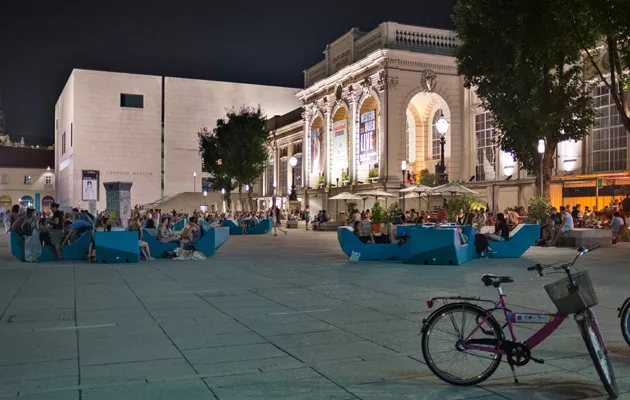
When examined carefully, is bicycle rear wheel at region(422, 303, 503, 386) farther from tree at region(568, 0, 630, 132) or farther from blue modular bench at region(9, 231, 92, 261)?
blue modular bench at region(9, 231, 92, 261)

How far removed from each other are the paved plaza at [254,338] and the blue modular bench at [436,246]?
1579 millimetres

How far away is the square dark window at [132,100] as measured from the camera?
76688mm

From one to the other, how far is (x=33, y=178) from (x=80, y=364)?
104 metres

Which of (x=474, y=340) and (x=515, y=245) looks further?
(x=515, y=245)

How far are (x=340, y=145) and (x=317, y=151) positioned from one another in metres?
4.16

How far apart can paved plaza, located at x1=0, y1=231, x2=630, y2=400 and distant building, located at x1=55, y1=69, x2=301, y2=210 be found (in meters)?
64.6

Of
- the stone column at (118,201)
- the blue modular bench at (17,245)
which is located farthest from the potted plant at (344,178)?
the blue modular bench at (17,245)

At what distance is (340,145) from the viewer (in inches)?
1870

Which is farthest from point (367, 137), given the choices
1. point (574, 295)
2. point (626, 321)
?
point (574, 295)

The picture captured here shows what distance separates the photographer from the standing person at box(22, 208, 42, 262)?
1684 centimetres

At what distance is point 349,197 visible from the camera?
37.2 m

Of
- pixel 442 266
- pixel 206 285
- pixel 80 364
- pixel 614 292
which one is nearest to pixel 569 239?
pixel 442 266

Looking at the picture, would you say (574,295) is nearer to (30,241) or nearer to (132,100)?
A: (30,241)

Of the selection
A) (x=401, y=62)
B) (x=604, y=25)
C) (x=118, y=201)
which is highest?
(x=401, y=62)
